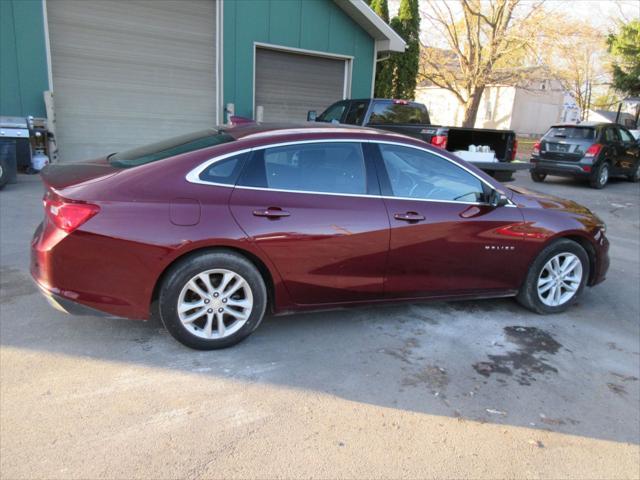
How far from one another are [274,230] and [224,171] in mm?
544

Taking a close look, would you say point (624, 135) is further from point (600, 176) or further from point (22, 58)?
point (22, 58)

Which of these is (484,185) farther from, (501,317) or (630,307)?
(630,307)

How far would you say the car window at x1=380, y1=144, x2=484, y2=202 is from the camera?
4.14 meters

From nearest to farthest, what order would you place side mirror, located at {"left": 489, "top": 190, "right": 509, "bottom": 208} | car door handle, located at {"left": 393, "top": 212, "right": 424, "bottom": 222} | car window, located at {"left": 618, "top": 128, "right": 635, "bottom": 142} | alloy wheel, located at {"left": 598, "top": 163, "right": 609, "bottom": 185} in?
car door handle, located at {"left": 393, "top": 212, "right": 424, "bottom": 222} < side mirror, located at {"left": 489, "top": 190, "right": 509, "bottom": 208} < alloy wheel, located at {"left": 598, "top": 163, "right": 609, "bottom": 185} < car window, located at {"left": 618, "top": 128, "right": 635, "bottom": 142}

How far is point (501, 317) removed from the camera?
471cm

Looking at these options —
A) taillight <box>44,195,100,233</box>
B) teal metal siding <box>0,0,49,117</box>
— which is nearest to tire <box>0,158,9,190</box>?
teal metal siding <box>0,0,49,117</box>

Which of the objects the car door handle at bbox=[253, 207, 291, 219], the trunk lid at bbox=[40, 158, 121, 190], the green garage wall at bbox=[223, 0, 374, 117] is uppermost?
the green garage wall at bbox=[223, 0, 374, 117]

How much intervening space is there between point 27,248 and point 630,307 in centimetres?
649

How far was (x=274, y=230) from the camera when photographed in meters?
3.67

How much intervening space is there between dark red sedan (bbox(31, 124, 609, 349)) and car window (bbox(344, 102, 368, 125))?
605cm

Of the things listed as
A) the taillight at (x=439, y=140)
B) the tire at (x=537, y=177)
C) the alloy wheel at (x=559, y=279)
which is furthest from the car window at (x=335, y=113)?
the alloy wheel at (x=559, y=279)

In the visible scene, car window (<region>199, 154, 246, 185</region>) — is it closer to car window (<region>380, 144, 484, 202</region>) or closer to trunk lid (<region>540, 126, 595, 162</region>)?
car window (<region>380, 144, 484, 202</region>)

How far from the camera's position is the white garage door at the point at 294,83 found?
43.8 ft

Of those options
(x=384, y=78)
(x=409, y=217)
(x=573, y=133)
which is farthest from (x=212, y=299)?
(x=384, y=78)
